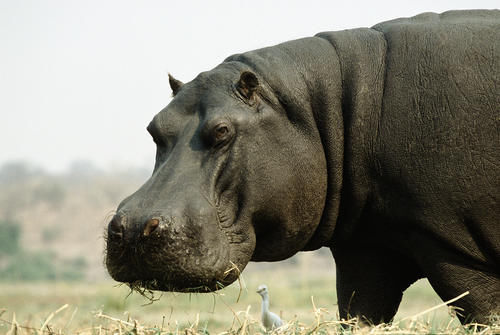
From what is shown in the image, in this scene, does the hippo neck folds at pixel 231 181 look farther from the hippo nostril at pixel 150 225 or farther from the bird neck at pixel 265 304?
the bird neck at pixel 265 304

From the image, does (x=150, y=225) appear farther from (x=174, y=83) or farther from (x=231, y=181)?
(x=174, y=83)

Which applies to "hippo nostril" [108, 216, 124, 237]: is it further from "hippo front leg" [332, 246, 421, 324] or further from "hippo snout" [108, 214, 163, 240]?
"hippo front leg" [332, 246, 421, 324]

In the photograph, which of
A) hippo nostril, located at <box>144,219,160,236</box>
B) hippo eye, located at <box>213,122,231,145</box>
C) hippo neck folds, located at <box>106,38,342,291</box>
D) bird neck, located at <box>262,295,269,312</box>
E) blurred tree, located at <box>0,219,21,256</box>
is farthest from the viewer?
blurred tree, located at <box>0,219,21,256</box>

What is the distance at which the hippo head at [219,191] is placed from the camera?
3824mm

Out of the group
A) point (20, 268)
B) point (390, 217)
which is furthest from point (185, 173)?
point (20, 268)

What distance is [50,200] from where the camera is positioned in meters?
56.9

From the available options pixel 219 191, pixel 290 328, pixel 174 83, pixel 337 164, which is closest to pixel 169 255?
pixel 219 191

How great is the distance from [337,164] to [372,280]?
0.85 metres

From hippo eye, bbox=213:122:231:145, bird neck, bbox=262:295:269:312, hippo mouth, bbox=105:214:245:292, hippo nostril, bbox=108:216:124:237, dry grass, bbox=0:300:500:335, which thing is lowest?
bird neck, bbox=262:295:269:312

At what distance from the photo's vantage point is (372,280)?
189 inches

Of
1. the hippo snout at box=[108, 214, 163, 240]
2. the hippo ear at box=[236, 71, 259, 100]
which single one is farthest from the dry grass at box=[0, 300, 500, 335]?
the hippo ear at box=[236, 71, 259, 100]

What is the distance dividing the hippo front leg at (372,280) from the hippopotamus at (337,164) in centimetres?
3

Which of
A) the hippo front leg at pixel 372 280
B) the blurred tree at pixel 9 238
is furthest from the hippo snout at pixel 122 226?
the blurred tree at pixel 9 238

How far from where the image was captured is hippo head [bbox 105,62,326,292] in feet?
12.5
